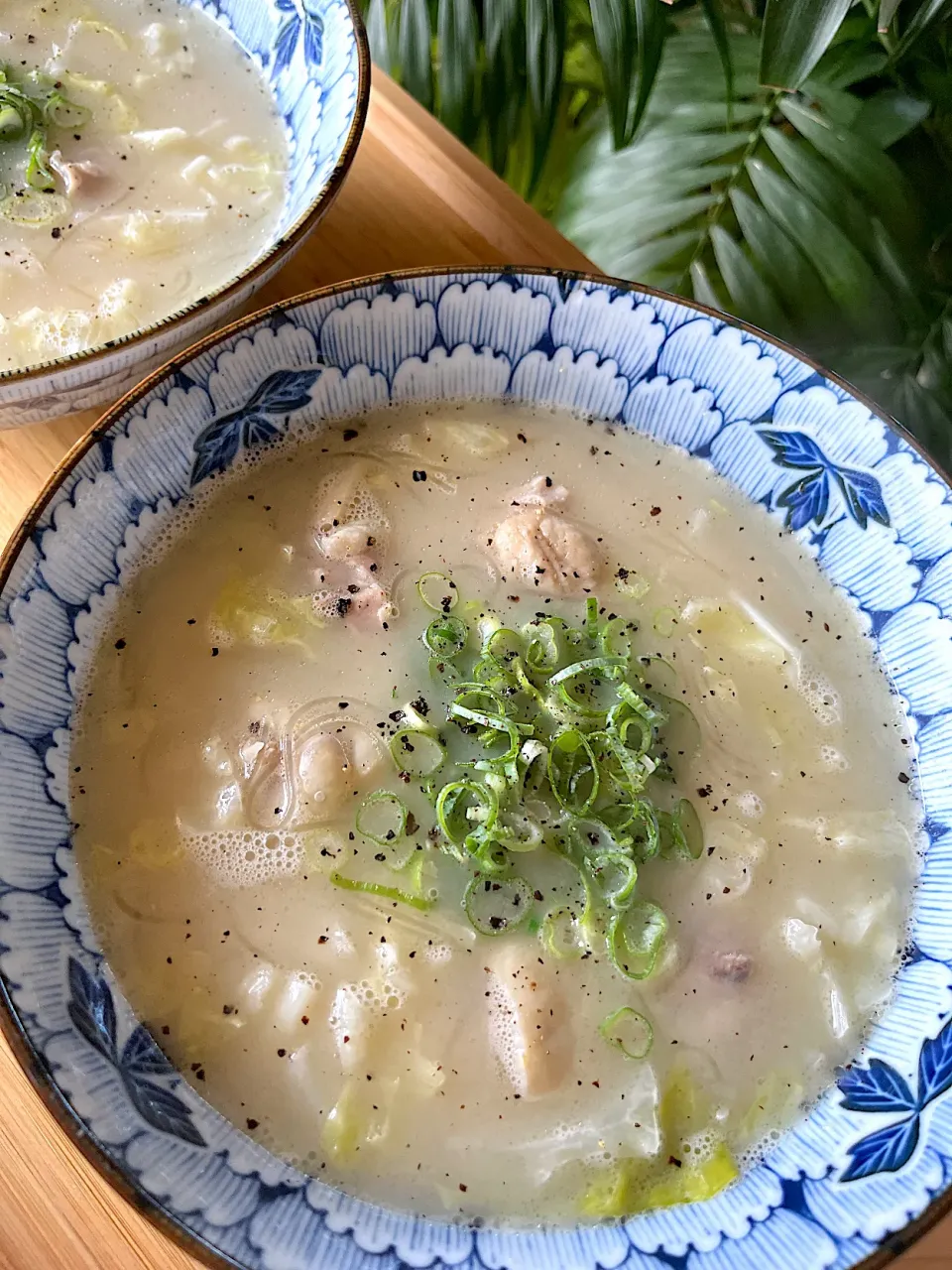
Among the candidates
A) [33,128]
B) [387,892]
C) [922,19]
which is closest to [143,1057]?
[387,892]

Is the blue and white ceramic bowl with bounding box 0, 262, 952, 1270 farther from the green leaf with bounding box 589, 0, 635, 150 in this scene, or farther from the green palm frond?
the green palm frond

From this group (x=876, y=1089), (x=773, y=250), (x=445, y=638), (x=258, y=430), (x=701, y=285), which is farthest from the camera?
(x=701, y=285)

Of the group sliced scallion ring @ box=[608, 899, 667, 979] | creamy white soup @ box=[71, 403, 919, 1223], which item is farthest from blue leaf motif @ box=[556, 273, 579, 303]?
sliced scallion ring @ box=[608, 899, 667, 979]

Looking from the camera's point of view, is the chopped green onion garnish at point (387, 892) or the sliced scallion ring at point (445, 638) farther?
the sliced scallion ring at point (445, 638)

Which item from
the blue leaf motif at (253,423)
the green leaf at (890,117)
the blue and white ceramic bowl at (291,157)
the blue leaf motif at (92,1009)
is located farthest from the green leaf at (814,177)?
the blue leaf motif at (92,1009)

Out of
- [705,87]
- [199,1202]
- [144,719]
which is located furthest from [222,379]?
[705,87]

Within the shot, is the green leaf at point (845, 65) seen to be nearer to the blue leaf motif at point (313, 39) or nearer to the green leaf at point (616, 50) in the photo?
the green leaf at point (616, 50)

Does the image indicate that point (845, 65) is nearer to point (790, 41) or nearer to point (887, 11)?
point (887, 11)
